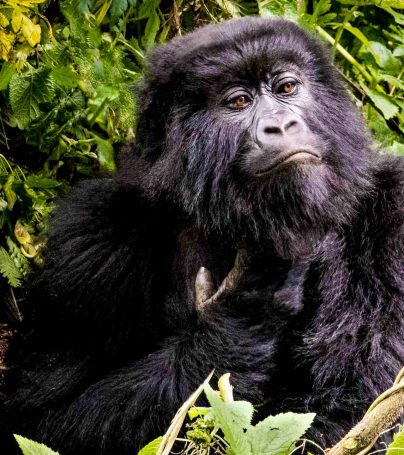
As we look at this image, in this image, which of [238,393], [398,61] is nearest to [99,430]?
[238,393]

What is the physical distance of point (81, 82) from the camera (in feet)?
13.6

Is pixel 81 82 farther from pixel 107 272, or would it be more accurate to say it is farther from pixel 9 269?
pixel 107 272

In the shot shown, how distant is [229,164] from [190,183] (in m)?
0.19

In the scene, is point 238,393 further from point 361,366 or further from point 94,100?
point 94,100

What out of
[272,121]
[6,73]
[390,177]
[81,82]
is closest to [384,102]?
[390,177]

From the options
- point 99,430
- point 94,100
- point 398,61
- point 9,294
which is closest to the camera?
point 99,430

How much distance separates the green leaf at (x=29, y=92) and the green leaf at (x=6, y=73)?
7 cm

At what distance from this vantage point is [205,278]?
3520 millimetres

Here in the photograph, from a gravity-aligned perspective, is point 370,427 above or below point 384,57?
above

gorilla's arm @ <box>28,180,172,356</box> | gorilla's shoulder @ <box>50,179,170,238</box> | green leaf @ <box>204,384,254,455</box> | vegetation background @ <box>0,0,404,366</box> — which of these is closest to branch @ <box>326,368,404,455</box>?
Result: green leaf @ <box>204,384,254,455</box>

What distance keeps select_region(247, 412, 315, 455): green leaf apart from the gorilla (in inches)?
43.8

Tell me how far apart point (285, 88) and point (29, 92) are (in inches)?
50.3

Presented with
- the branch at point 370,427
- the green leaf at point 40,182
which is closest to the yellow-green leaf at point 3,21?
the green leaf at point 40,182

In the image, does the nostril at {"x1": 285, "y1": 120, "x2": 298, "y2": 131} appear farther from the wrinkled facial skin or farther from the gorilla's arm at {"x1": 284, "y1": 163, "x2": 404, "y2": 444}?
the gorilla's arm at {"x1": 284, "y1": 163, "x2": 404, "y2": 444}
